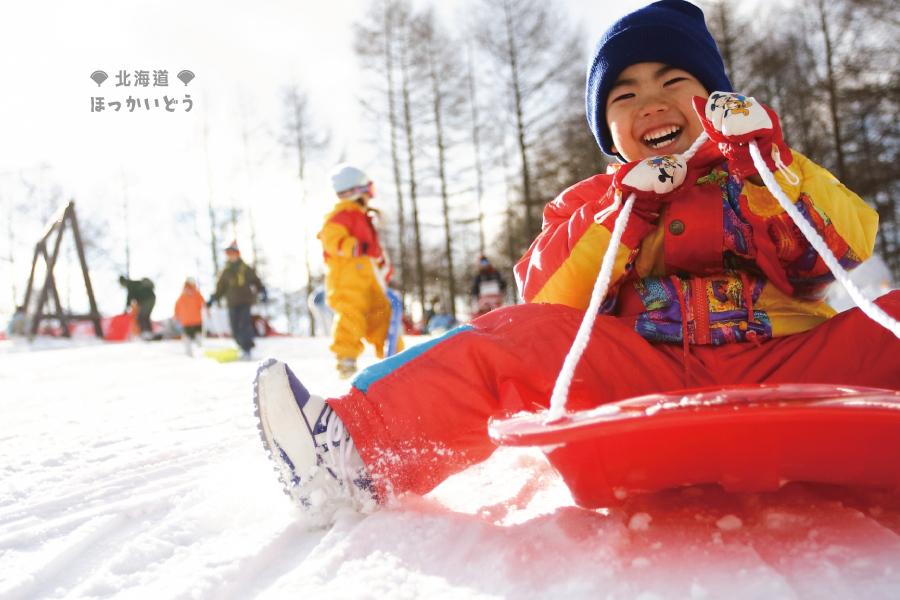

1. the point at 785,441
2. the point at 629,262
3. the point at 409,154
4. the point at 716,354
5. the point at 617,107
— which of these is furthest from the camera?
the point at 409,154

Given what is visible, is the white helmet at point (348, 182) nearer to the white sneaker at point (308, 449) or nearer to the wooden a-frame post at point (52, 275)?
the white sneaker at point (308, 449)

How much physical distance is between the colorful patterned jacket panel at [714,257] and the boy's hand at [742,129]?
7 cm

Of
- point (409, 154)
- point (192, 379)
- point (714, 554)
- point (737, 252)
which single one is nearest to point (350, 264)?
point (192, 379)

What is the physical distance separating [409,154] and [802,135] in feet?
29.8

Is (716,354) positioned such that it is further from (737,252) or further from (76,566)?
(76,566)

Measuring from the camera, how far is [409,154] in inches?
563

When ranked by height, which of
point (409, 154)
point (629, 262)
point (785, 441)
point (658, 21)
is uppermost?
point (409, 154)

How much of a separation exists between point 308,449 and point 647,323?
0.77 meters

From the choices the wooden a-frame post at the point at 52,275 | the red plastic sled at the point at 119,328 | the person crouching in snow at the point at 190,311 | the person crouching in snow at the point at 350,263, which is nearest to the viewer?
the person crouching in snow at the point at 350,263

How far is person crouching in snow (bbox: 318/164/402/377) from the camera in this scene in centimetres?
440

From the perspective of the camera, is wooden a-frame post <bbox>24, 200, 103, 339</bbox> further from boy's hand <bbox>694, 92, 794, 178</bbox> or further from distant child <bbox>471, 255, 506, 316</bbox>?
boy's hand <bbox>694, 92, 794, 178</bbox>

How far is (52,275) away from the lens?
41.1ft

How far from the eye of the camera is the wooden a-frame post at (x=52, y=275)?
12.3m

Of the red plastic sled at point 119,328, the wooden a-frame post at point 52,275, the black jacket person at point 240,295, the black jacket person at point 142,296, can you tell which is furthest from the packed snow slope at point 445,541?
the red plastic sled at point 119,328
